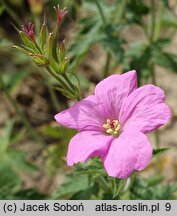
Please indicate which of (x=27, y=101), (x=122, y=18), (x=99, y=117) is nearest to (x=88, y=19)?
(x=122, y=18)

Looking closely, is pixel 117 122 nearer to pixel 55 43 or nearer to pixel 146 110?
pixel 146 110

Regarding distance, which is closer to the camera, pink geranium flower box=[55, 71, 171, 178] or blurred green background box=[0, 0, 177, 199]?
pink geranium flower box=[55, 71, 171, 178]

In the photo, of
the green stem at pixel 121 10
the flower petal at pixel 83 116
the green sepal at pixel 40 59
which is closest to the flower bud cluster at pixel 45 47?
the green sepal at pixel 40 59

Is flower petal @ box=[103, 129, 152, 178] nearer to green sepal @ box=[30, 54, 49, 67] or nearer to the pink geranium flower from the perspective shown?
the pink geranium flower

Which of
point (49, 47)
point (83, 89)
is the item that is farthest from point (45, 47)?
point (83, 89)

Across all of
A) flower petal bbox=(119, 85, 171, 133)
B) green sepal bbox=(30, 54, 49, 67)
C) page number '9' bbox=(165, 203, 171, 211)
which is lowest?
page number '9' bbox=(165, 203, 171, 211)

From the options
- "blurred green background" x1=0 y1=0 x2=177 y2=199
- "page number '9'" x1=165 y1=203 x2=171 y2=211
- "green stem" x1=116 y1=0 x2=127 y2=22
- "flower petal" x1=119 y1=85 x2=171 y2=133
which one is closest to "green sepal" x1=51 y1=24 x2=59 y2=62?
"blurred green background" x1=0 y1=0 x2=177 y2=199
